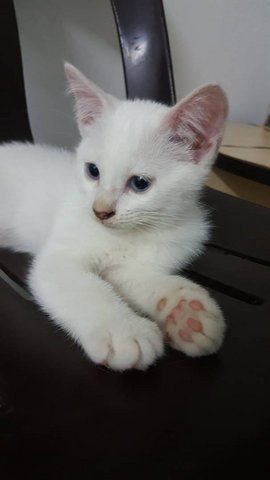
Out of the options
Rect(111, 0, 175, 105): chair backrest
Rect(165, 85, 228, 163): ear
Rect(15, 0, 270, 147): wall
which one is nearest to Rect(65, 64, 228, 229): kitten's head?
Rect(165, 85, 228, 163): ear

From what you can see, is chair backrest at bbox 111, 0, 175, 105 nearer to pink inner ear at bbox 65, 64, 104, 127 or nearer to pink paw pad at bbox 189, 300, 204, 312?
pink inner ear at bbox 65, 64, 104, 127

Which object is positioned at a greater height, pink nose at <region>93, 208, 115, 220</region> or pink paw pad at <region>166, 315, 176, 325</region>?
pink nose at <region>93, 208, 115, 220</region>

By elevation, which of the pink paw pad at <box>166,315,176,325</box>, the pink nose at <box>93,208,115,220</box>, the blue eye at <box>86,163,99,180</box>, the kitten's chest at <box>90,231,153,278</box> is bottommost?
the kitten's chest at <box>90,231,153,278</box>

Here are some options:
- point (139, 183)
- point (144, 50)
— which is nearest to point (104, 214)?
point (139, 183)

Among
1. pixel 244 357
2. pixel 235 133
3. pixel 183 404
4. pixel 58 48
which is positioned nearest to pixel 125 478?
pixel 183 404

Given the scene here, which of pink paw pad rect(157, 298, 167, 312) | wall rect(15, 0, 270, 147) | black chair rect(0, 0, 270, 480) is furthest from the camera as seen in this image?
wall rect(15, 0, 270, 147)

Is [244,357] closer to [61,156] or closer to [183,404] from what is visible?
[183,404]
